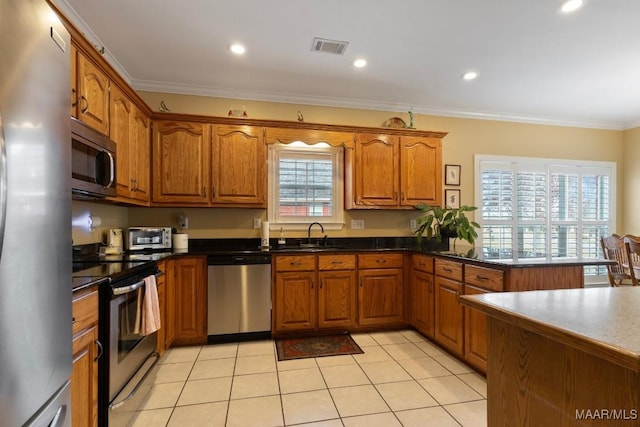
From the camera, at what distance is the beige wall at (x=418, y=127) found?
3.52 metres

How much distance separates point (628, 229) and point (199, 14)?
628 centimetres

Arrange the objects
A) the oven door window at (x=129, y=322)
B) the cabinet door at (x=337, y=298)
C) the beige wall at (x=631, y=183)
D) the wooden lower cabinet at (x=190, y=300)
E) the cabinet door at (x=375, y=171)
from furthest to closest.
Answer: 1. the beige wall at (x=631, y=183)
2. the cabinet door at (x=375, y=171)
3. the cabinet door at (x=337, y=298)
4. the wooden lower cabinet at (x=190, y=300)
5. the oven door window at (x=129, y=322)

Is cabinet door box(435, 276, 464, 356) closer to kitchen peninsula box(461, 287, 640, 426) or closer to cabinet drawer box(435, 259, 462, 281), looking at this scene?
cabinet drawer box(435, 259, 462, 281)

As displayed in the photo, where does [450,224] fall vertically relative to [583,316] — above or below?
above

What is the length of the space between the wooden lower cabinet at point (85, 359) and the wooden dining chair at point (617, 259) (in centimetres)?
437

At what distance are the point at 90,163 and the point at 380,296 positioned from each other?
9.20 feet

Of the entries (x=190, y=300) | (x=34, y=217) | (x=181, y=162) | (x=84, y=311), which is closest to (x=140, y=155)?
(x=181, y=162)

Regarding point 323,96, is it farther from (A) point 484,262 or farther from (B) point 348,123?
(A) point 484,262

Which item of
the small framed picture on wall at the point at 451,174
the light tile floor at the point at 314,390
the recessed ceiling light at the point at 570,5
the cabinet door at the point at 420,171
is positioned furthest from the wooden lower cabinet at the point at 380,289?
the recessed ceiling light at the point at 570,5

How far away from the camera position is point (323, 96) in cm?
378

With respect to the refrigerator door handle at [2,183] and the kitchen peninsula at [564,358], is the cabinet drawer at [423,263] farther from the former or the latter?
the refrigerator door handle at [2,183]

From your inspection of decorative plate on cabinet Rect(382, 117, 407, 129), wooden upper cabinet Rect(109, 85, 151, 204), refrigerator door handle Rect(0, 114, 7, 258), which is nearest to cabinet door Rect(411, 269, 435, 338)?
decorative plate on cabinet Rect(382, 117, 407, 129)

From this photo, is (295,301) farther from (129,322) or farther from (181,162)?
(181,162)

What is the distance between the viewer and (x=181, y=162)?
321 cm
